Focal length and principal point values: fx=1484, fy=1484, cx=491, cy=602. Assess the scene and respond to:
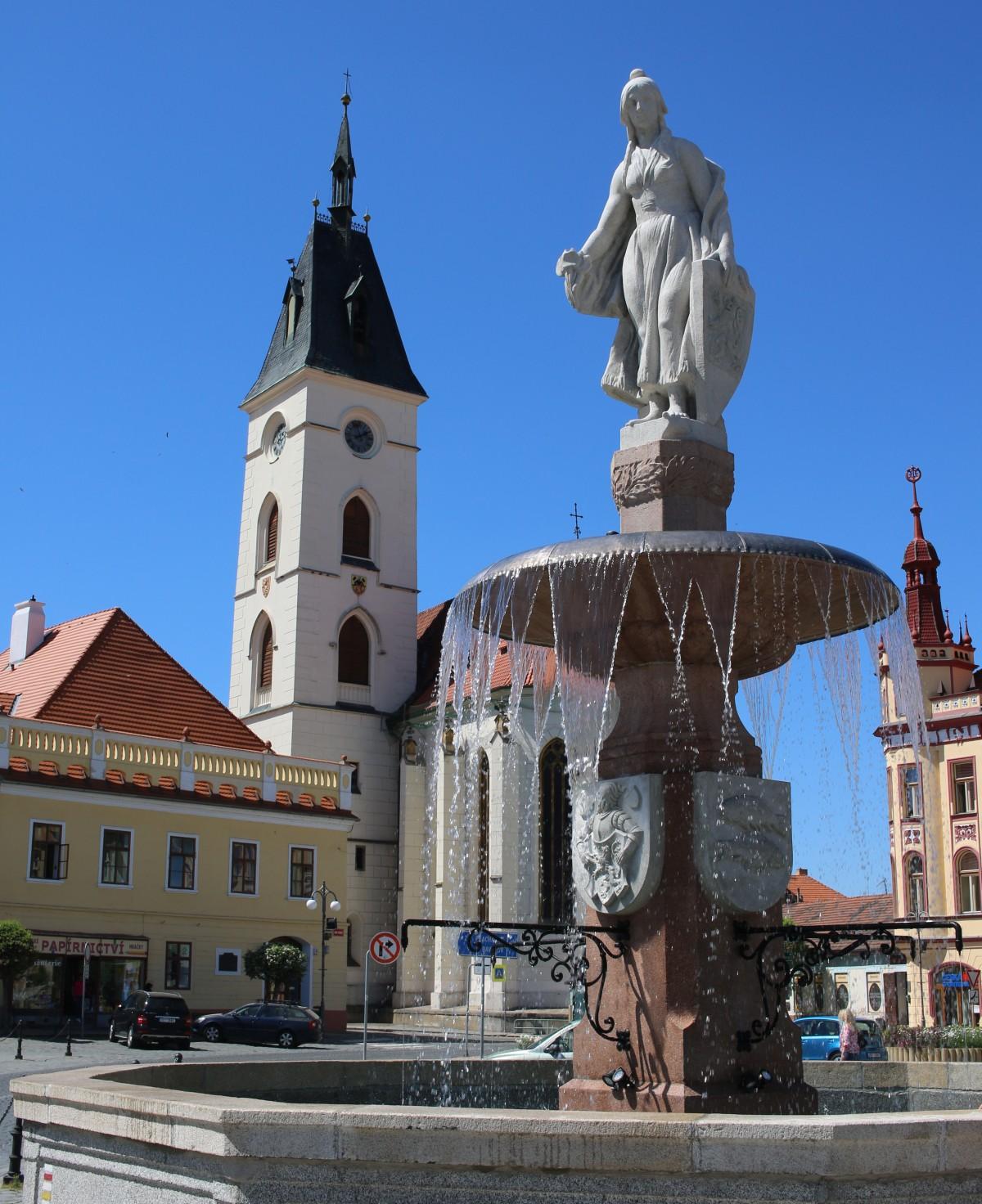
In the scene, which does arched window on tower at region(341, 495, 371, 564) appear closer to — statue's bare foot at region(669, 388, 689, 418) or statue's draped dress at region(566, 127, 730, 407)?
statue's draped dress at region(566, 127, 730, 407)

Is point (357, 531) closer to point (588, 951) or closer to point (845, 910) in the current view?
point (845, 910)

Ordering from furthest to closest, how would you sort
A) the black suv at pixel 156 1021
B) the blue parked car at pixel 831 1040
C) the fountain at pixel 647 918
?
1. the black suv at pixel 156 1021
2. the blue parked car at pixel 831 1040
3. the fountain at pixel 647 918

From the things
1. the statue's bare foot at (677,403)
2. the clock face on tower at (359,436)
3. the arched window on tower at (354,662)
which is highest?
the clock face on tower at (359,436)

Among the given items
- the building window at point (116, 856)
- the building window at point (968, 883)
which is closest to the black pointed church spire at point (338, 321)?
the building window at point (116, 856)

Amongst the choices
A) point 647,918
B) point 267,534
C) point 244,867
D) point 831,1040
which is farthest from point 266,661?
point 647,918

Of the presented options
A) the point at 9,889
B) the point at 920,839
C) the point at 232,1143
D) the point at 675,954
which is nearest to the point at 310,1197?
the point at 232,1143

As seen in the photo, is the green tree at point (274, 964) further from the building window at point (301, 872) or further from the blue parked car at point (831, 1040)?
the blue parked car at point (831, 1040)

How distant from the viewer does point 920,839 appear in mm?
52344

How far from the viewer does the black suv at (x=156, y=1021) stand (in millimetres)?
29281

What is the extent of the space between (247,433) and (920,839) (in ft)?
95.7

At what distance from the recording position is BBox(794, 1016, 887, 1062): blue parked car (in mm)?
18125

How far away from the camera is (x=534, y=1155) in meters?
5.29

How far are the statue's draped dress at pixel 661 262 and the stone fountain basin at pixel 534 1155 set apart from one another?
5.58 m

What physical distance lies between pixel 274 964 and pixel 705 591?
99.5 ft
